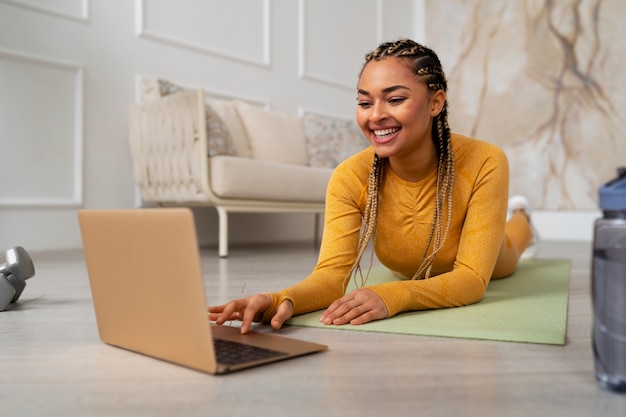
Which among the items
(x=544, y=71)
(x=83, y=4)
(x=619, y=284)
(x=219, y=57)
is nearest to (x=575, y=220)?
(x=544, y=71)

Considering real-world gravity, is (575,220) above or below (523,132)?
below

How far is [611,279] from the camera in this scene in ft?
2.41

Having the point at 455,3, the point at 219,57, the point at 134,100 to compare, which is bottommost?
the point at 134,100

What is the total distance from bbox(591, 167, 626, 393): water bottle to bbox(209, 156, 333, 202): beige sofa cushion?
93.0 inches

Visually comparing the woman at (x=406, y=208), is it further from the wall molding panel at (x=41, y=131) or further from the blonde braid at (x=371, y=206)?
the wall molding panel at (x=41, y=131)

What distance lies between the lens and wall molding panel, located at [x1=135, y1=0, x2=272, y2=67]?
3.61m

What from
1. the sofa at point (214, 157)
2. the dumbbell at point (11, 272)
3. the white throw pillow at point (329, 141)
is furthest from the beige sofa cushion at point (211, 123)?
the dumbbell at point (11, 272)

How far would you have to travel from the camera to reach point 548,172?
5324 millimetres

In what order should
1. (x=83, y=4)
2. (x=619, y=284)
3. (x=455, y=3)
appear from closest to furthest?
(x=619, y=284) < (x=83, y=4) < (x=455, y=3)

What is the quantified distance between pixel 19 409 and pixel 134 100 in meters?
2.98

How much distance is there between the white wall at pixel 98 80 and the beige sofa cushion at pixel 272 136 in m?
0.36

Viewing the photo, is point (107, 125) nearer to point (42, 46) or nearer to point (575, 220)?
point (42, 46)

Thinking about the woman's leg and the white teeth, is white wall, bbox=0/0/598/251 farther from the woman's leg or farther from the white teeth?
the white teeth

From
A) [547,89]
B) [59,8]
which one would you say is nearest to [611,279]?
[59,8]
